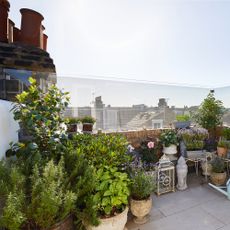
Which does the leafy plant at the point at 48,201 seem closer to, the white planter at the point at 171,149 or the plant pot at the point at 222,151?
the white planter at the point at 171,149

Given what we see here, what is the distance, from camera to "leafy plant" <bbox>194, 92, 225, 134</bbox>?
13.7 feet

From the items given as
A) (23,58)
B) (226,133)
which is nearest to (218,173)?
(226,133)

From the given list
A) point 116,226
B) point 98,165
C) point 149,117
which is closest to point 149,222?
point 116,226

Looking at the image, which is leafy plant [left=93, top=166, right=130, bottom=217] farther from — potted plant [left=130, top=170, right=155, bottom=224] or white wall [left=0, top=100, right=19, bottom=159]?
white wall [left=0, top=100, right=19, bottom=159]

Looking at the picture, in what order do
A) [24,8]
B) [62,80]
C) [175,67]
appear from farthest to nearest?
[175,67]
[62,80]
[24,8]

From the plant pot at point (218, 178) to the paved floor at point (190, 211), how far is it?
0.20 m

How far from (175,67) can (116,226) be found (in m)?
4.98

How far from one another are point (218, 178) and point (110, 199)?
2403mm

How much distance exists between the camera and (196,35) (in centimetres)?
395

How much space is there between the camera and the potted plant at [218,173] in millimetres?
3119

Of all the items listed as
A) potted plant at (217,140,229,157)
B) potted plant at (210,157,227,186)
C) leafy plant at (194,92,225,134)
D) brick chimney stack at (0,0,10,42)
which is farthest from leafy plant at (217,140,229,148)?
brick chimney stack at (0,0,10,42)

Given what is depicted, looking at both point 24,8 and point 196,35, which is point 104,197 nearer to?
point 24,8

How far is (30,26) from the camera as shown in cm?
306

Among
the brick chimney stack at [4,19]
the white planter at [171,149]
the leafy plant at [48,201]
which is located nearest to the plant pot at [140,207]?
the leafy plant at [48,201]
